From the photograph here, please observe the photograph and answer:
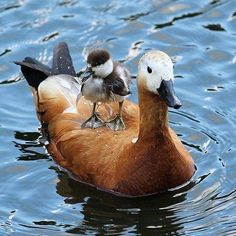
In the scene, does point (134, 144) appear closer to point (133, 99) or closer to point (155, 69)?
point (155, 69)

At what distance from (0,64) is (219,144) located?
331 centimetres

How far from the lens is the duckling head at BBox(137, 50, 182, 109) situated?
9.84 m

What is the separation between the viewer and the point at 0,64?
13.0 metres

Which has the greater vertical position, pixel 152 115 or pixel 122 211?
pixel 152 115

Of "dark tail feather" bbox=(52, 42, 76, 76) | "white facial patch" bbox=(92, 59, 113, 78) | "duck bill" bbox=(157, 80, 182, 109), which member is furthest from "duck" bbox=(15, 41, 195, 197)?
"dark tail feather" bbox=(52, 42, 76, 76)

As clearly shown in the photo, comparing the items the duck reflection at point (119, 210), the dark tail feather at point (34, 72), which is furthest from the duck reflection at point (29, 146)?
the dark tail feather at point (34, 72)

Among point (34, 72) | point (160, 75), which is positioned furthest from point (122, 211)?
point (34, 72)

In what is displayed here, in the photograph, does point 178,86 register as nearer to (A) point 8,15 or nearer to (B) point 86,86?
(B) point 86,86

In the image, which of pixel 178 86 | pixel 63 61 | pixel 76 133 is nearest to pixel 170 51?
pixel 178 86

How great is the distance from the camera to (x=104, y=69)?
413 inches

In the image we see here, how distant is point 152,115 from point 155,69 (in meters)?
0.52

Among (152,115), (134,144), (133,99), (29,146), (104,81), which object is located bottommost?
(133,99)

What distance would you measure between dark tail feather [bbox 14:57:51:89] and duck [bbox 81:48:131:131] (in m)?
1.26

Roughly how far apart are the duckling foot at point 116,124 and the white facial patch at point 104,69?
508 mm
